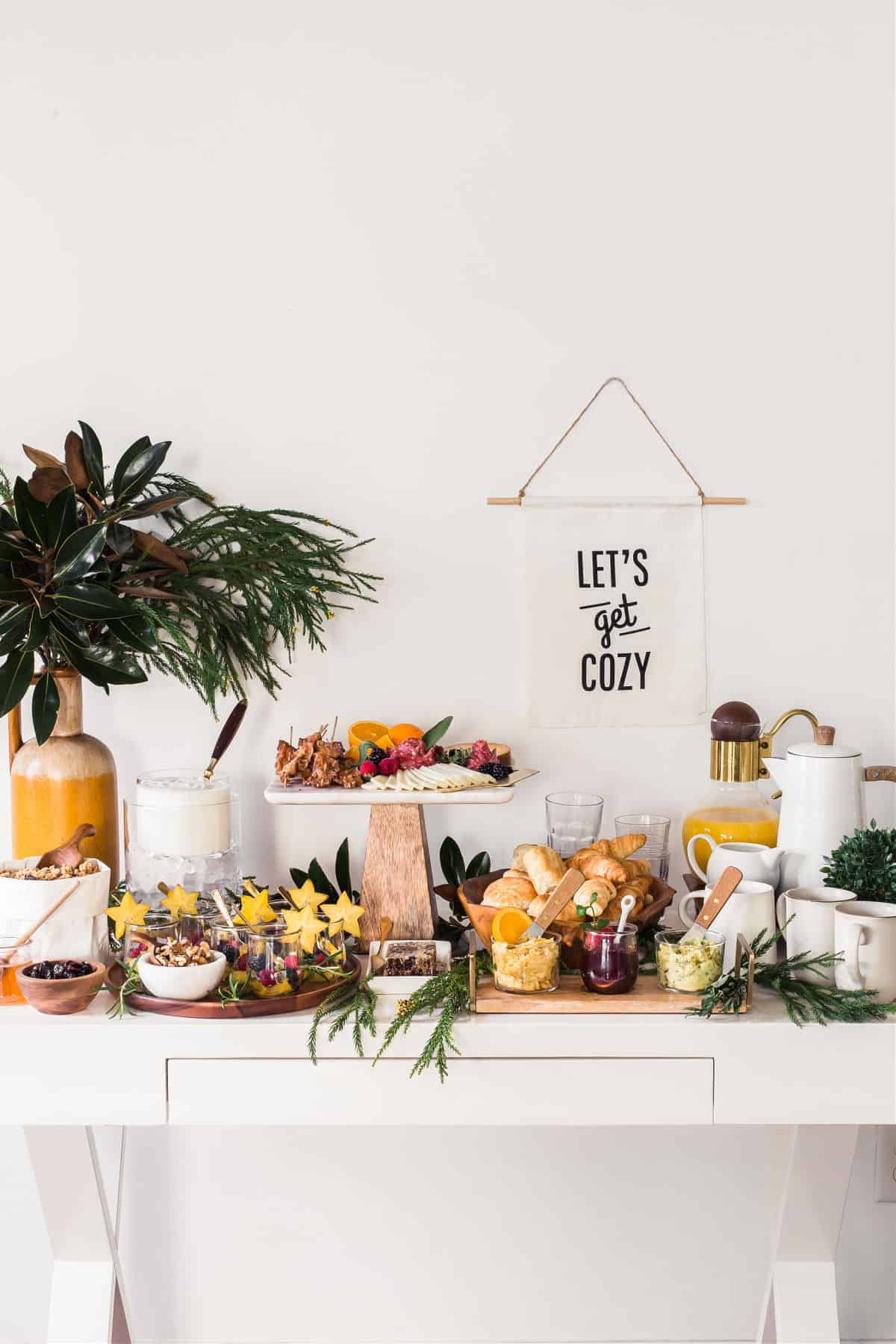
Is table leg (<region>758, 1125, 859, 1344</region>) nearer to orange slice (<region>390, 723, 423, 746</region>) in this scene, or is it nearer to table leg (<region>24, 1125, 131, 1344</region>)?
Result: orange slice (<region>390, 723, 423, 746</region>)

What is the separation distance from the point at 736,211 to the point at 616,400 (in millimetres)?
335

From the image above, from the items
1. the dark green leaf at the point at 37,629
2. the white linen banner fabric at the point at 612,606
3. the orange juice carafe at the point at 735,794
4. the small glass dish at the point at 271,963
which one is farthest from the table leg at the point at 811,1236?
the dark green leaf at the point at 37,629

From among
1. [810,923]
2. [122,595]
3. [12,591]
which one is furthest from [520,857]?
[12,591]

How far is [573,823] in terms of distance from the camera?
5.06 feet

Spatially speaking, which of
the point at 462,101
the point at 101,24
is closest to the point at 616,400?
the point at 462,101

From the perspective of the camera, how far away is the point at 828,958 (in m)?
1.33

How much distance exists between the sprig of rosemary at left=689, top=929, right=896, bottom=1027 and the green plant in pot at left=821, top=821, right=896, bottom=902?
0.10m

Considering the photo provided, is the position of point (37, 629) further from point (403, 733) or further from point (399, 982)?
point (399, 982)

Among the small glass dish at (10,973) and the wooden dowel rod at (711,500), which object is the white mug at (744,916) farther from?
the small glass dish at (10,973)

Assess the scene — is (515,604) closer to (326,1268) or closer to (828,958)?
(828,958)

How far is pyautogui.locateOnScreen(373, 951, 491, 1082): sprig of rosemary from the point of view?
49.9 inches

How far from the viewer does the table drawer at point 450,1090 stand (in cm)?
128

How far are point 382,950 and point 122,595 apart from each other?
1.94ft

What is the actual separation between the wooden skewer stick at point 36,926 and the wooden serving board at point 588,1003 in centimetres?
51
